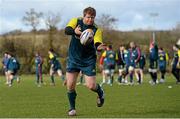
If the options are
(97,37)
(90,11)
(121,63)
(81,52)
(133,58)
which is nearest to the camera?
(90,11)

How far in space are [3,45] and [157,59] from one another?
102ft

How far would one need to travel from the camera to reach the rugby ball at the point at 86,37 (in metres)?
11.9

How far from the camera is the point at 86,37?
11914 millimetres

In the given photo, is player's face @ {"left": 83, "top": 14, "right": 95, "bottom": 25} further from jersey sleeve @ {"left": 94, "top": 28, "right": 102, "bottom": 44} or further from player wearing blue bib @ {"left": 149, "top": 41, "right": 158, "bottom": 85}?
player wearing blue bib @ {"left": 149, "top": 41, "right": 158, "bottom": 85}

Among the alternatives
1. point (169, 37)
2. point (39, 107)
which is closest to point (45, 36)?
point (169, 37)

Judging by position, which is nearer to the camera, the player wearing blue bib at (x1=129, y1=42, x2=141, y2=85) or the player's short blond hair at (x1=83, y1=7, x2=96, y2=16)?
the player's short blond hair at (x1=83, y1=7, x2=96, y2=16)

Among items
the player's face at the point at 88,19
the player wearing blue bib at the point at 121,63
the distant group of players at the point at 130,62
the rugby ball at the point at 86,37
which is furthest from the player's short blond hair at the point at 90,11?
the player wearing blue bib at the point at 121,63

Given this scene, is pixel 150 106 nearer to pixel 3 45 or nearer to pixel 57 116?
pixel 57 116

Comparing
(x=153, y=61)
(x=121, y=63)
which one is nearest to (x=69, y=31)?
(x=153, y=61)

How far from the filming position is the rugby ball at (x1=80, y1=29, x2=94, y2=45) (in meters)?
11.9

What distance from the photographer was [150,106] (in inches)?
581

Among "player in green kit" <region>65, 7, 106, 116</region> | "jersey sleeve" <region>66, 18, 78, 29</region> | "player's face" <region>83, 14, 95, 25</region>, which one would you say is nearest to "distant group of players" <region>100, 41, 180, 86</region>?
"player in green kit" <region>65, 7, 106, 116</region>

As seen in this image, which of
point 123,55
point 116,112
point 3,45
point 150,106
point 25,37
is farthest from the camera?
point 25,37

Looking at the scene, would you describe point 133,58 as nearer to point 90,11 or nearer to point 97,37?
point 97,37
